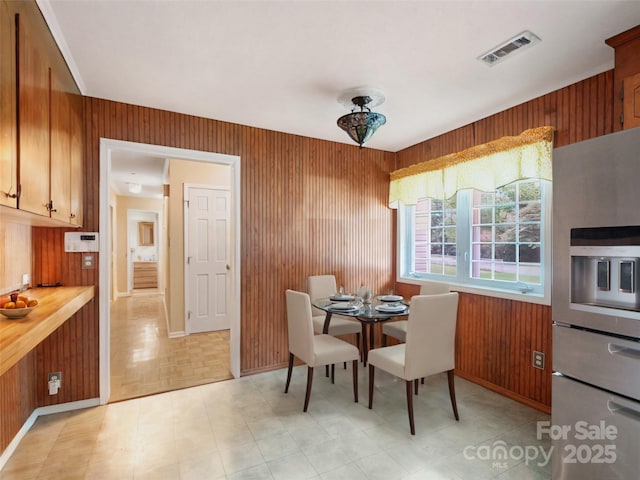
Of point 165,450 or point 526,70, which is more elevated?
point 526,70

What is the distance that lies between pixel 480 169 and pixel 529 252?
857 mm

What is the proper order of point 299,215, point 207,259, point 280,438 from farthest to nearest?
point 207,259 < point 299,215 < point 280,438

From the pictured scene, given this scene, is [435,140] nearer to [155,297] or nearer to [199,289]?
[199,289]

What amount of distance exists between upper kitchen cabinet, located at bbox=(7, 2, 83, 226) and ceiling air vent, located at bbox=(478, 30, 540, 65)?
2440 millimetres

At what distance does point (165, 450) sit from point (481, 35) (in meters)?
3.20

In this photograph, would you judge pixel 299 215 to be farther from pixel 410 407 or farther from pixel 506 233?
pixel 410 407

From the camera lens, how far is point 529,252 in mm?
2865

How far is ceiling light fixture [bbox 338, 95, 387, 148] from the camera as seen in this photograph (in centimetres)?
253

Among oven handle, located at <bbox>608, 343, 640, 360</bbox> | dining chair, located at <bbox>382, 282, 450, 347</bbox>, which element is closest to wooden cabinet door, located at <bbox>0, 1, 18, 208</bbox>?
oven handle, located at <bbox>608, 343, 640, 360</bbox>

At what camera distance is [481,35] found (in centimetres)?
192

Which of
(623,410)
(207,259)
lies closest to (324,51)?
(623,410)

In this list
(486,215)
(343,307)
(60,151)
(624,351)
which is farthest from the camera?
(486,215)

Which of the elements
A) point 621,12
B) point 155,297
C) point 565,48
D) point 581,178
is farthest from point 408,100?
point 155,297

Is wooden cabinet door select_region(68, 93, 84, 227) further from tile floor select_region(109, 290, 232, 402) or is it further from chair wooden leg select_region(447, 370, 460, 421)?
chair wooden leg select_region(447, 370, 460, 421)
